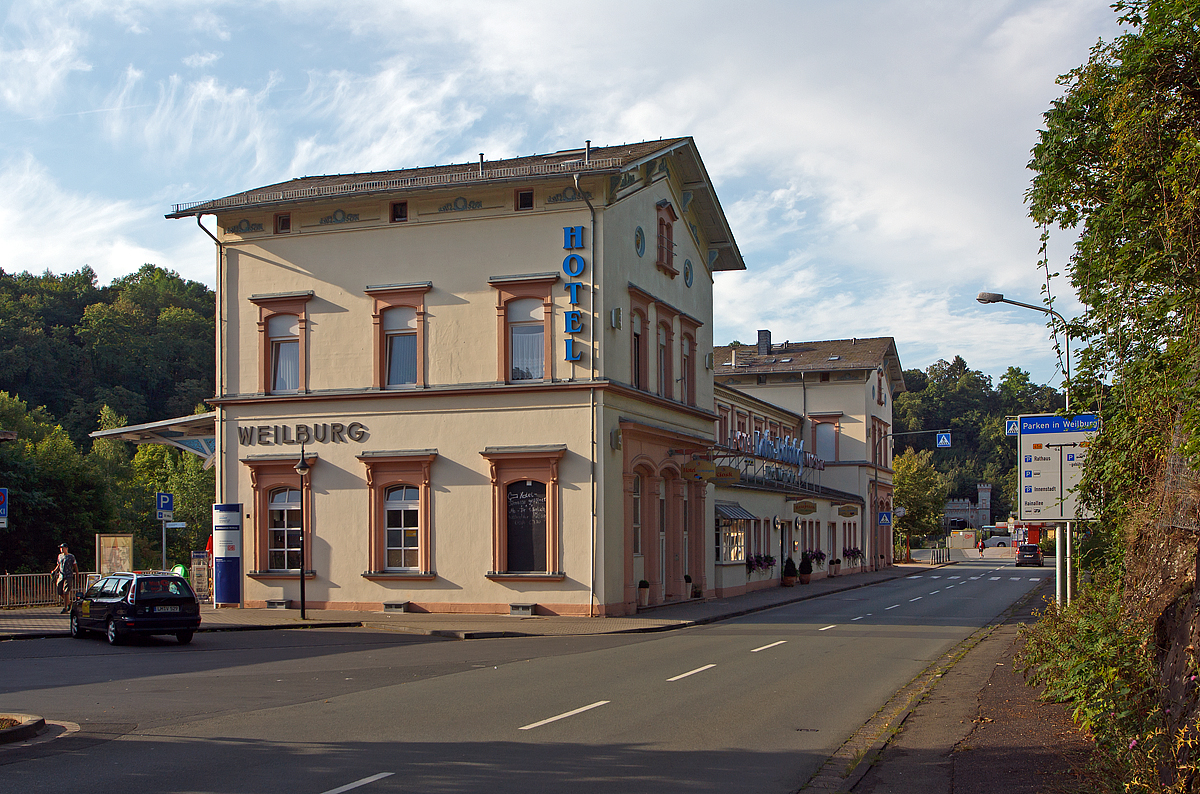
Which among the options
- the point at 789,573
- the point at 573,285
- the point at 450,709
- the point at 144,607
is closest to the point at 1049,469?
the point at 450,709

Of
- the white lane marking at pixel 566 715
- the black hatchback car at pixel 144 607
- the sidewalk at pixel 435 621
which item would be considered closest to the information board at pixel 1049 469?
the white lane marking at pixel 566 715

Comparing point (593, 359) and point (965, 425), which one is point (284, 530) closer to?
point (593, 359)

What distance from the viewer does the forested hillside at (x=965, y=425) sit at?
13800 cm

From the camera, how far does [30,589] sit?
102 ft

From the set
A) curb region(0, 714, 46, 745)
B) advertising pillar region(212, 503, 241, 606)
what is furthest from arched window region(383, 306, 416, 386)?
curb region(0, 714, 46, 745)

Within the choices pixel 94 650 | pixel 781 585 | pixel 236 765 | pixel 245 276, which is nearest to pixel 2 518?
pixel 94 650

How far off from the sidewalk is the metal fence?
61 centimetres

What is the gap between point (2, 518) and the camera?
24.2 metres

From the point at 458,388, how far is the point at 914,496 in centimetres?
5780

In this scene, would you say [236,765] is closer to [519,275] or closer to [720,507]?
[519,275]

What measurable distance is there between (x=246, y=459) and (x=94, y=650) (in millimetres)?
10382

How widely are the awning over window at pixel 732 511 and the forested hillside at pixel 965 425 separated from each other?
97.4 metres

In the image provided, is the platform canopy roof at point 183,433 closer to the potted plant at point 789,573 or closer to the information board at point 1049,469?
the potted plant at point 789,573

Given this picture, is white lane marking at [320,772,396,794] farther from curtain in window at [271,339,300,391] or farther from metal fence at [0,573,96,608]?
metal fence at [0,573,96,608]
